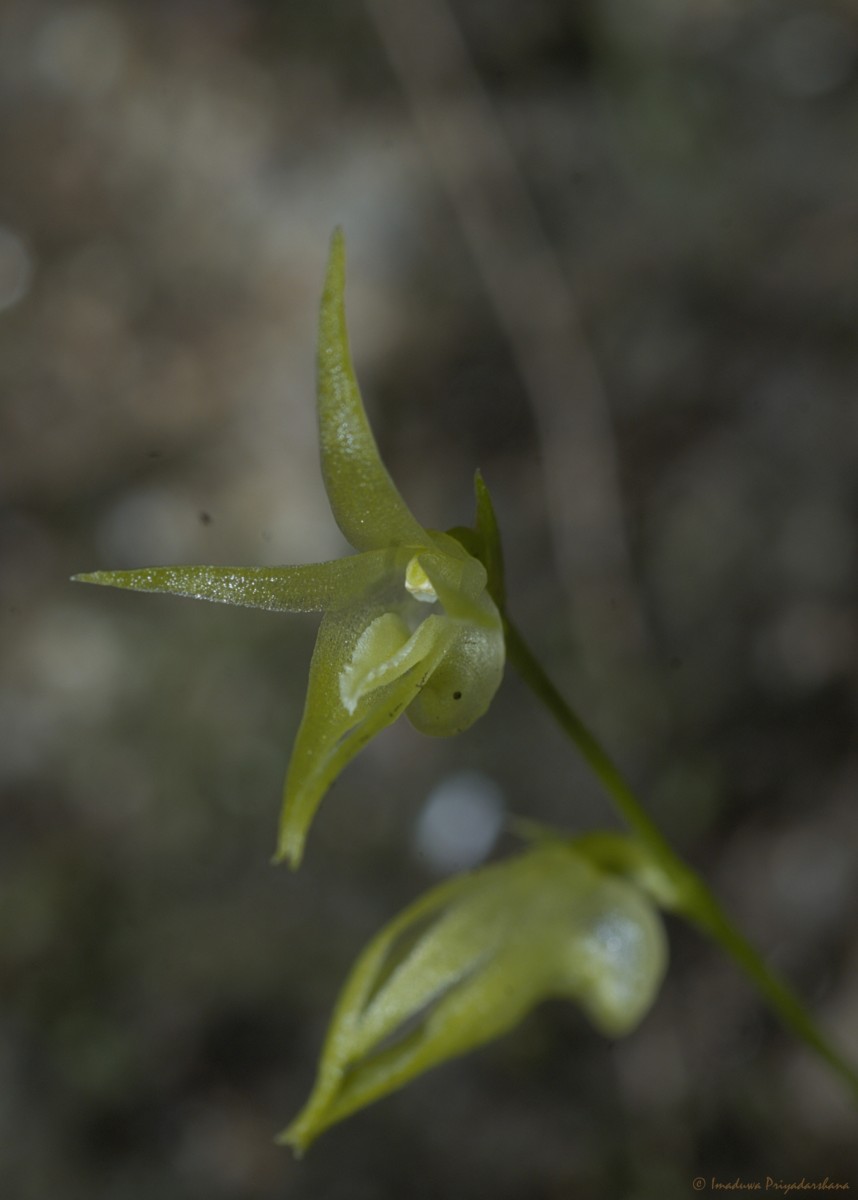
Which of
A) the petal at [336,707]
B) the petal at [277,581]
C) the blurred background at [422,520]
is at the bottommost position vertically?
the blurred background at [422,520]

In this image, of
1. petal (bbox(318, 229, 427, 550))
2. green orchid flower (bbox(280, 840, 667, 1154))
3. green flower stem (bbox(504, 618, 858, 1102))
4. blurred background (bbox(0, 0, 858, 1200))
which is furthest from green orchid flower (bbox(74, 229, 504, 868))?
blurred background (bbox(0, 0, 858, 1200))

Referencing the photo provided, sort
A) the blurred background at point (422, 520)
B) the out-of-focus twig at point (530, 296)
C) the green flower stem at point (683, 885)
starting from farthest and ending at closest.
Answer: the out-of-focus twig at point (530, 296), the blurred background at point (422, 520), the green flower stem at point (683, 885)

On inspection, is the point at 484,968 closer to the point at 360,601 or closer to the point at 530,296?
the point at 360,601

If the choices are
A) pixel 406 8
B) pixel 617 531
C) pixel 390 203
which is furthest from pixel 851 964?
pixel 406 8

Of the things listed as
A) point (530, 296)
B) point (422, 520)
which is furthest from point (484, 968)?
point (530, 296)

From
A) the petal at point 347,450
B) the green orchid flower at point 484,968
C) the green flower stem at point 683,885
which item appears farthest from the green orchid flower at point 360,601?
the green orchid flower at point 484,968

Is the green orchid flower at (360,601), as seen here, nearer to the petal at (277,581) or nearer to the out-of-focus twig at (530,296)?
the petal at (277,581)

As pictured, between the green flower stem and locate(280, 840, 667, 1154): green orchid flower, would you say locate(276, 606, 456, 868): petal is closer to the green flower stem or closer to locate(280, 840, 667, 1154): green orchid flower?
the green flower stem

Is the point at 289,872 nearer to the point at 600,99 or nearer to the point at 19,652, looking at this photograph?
the point at 19,652
